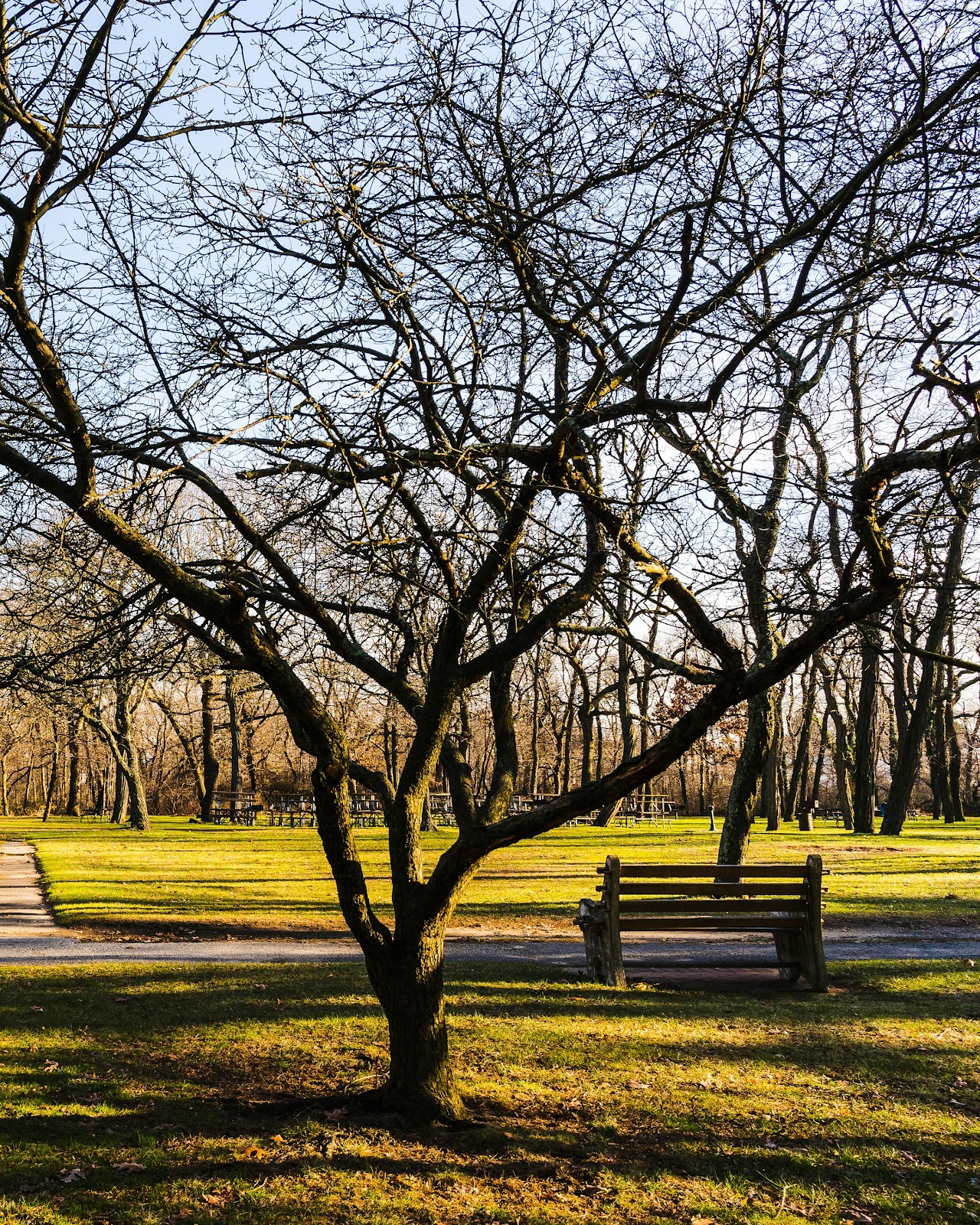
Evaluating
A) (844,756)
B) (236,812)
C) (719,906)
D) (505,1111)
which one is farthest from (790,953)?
(236,812)

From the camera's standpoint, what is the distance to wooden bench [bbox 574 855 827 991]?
9.95 metres

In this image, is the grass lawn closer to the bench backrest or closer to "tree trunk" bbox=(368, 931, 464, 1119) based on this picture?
the bench backrest

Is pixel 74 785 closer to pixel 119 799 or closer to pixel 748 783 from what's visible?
pixel 119 799

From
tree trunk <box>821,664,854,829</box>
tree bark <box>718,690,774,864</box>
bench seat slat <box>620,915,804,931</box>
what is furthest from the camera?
tree trunk <box>821,664,854,829</box>

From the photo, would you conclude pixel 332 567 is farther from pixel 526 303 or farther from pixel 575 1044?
pixel 575 1044

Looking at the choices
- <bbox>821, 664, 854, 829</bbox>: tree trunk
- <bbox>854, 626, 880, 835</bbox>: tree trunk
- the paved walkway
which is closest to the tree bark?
the paved walkway

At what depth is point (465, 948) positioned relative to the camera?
12.0 meters

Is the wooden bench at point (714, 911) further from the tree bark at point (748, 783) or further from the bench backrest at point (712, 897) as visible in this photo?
the tree bark at point (748, 783)

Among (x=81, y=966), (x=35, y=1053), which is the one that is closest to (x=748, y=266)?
(x=35, y=1053)

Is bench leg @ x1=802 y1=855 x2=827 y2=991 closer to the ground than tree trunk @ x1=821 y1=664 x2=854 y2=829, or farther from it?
closer to the ground

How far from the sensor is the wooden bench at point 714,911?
9.95 metres

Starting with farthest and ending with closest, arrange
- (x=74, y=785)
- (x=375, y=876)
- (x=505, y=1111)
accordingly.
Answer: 1. (x=74, y=785)
2. (x=375, y=876)
3. (x=505, y=1111)

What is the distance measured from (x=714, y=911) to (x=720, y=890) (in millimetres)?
215

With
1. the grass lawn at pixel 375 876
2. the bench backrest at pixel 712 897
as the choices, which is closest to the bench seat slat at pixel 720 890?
the bench backrest at pixel 712 897
